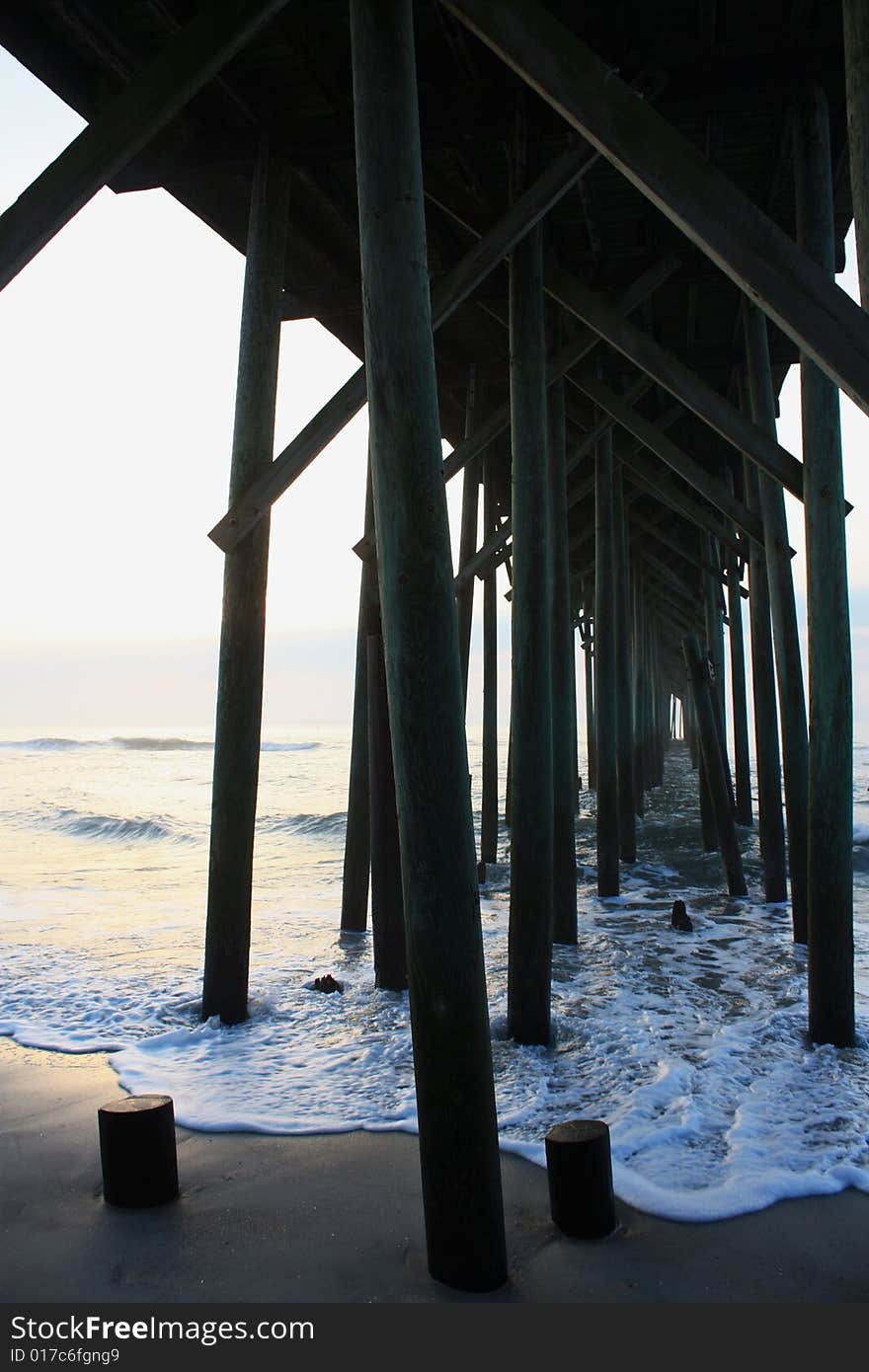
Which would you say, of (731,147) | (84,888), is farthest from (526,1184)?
(84,888)

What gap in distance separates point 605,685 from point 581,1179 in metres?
5.74

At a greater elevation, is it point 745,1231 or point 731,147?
point 731,147

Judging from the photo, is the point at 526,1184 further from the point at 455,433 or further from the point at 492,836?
the point at 455,433

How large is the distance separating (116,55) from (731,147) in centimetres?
331

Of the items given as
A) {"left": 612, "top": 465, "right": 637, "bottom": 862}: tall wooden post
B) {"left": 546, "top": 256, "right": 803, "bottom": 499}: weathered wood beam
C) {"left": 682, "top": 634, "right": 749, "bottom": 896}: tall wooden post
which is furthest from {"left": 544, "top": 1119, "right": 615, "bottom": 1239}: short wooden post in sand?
{"left": 612, "top": 465, "right": 637, "bottom": 862}: tall wooden post

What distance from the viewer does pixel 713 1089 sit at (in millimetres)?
3701

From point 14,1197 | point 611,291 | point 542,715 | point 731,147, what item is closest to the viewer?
point 14,1197

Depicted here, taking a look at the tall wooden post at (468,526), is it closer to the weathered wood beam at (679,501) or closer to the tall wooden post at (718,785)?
the weathered wood beam at (679,501)

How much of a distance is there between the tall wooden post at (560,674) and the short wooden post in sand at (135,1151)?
3682 millimetres

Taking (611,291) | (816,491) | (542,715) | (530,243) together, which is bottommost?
(542,715)

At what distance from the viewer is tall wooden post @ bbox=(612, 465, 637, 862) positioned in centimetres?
869

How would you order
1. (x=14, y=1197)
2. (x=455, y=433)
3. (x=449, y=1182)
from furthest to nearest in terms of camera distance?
(x=455, y=433), (x=14, y=1197), (x=449, y=1182)

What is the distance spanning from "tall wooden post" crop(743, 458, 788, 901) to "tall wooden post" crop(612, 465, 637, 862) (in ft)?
3.78

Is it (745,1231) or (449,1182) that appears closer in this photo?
(449,1182)
